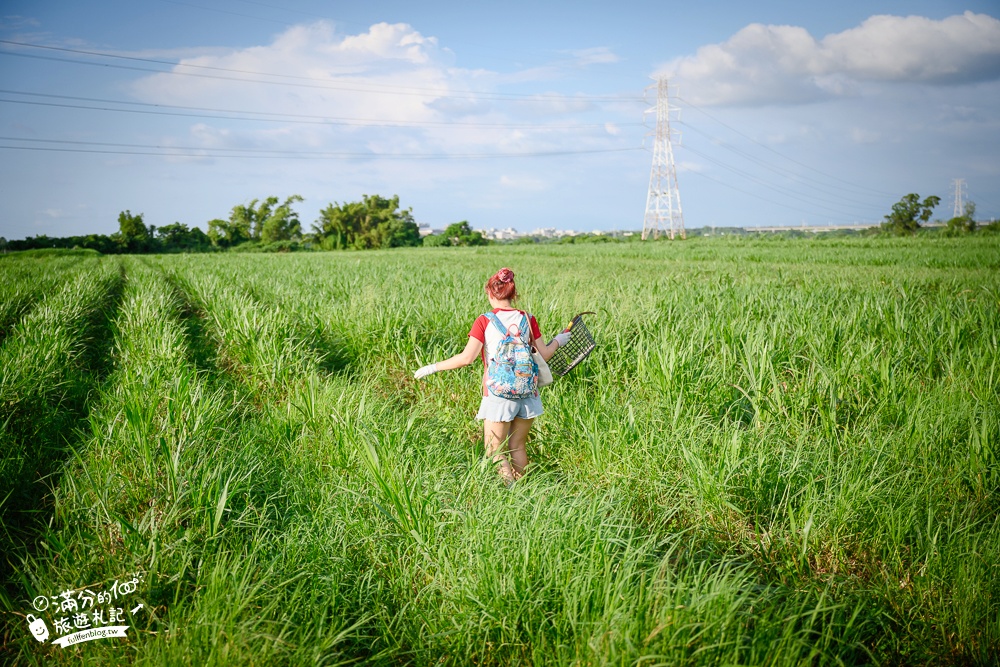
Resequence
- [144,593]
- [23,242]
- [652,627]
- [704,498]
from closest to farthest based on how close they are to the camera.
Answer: [652,627] → [144,593] → [704,498] → [23,242]

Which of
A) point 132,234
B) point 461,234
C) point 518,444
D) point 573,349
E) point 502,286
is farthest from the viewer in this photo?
point 461,234

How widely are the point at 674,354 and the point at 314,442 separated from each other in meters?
2.59

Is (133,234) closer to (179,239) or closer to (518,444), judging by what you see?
(179,239)

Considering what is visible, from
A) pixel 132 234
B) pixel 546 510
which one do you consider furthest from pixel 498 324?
pixel 132 234

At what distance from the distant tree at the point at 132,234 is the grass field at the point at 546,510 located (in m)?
51.2

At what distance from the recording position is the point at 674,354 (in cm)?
399

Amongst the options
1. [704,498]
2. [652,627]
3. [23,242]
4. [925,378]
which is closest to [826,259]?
[925,378]

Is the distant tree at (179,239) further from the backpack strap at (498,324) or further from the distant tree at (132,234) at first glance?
the backpack strap at (498,324)

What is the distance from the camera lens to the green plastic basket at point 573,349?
3.48 meters

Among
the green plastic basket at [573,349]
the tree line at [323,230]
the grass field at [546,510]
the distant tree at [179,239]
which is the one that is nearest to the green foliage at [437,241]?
the tree line at [323,230]

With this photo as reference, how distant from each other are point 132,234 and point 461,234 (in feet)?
99.8

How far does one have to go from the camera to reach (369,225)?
5944cm

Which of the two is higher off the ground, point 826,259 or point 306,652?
point 826,259

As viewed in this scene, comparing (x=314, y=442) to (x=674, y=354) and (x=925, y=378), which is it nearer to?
(x=674, y=354)
